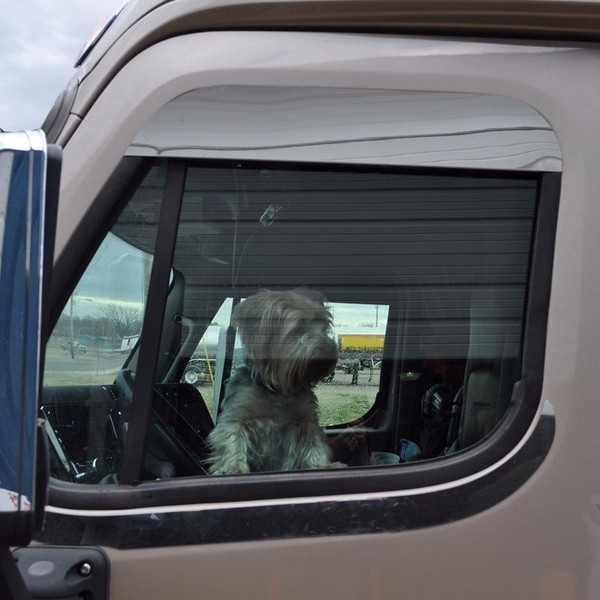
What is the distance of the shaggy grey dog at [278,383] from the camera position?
175cm

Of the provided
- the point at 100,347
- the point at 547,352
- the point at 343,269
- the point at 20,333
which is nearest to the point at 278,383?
the point at 343,269

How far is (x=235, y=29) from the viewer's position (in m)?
1.57

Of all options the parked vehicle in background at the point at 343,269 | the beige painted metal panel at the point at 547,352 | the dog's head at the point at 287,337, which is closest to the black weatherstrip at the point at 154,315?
the parked vehicle in background at the point at 343,269

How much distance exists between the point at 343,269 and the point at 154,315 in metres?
0.45

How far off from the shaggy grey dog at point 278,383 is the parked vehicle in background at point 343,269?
0.25 ft

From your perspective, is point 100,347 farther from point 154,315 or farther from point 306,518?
point 306,518

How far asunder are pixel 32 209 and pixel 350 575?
899 mm

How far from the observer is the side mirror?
105cm

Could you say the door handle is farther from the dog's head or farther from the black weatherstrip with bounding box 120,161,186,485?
the dog's head

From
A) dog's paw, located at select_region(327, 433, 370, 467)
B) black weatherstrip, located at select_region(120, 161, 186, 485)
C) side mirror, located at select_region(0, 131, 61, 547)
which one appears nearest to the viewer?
side mirror, located at select_region(0, 131, 61, 547)

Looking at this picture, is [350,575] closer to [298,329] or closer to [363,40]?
[298,329]

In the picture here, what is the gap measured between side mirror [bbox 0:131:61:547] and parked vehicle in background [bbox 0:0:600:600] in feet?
1.27

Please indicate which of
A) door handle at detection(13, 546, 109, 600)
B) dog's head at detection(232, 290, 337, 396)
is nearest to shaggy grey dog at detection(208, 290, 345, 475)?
dog's head at detection(232, 290, 337, 396)

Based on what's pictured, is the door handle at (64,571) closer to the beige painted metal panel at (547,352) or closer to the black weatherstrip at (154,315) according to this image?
the beige painted metal panel at (547,352)
